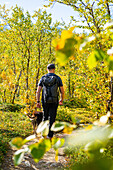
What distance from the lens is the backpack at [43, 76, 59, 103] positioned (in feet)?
14.9

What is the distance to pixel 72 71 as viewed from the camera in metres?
7.02

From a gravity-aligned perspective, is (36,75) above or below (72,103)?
above

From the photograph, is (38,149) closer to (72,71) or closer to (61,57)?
(61,57)

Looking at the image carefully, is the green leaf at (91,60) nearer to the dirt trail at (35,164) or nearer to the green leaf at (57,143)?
the green leaf at (57,143)

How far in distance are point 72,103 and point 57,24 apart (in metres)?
6.28

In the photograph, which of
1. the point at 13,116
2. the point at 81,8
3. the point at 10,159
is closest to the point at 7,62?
the point at 13,116

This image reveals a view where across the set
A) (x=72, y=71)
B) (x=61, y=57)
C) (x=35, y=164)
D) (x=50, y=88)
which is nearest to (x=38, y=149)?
(x=61, y=57)

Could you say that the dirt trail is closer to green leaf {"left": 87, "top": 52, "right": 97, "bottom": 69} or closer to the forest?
the forest

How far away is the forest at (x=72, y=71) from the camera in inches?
22.9

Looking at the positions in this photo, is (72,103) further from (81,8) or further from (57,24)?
(81,8)

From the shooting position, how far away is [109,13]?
528cm

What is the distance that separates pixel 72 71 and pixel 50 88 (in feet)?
8.74

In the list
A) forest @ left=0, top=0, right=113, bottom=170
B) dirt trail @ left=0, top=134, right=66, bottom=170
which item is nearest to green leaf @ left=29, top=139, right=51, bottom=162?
forest @ left=0, top=0, right=113, bottom=170

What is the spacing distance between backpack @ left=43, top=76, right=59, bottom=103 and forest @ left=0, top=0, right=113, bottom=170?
47.9 inches
